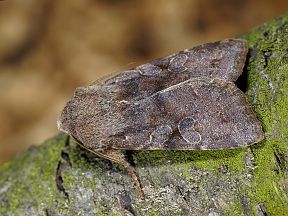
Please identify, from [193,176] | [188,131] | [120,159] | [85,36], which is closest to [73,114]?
[120,159]

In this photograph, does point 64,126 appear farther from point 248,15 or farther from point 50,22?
point 248,15

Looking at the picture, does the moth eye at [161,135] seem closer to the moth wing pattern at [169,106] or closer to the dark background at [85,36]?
the moth wing pattern at [169,106]

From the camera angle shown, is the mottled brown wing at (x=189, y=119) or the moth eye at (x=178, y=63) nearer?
the mottled brown wing at (x=189, y=119)

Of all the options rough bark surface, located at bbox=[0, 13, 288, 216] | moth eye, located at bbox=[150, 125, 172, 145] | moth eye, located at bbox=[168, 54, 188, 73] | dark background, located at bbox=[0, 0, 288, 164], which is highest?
dark background, located at bbox=[0, 0, 288, 164]

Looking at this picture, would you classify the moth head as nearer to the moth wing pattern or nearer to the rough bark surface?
the moth wing pattern

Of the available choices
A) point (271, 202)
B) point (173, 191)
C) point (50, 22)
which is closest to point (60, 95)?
point (50, 22)

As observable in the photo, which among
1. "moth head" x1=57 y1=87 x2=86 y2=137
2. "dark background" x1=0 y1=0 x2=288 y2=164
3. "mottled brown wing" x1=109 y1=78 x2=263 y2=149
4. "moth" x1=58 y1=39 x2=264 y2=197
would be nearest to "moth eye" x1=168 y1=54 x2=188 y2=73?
"moth" x1=58 y1=39 x2=264 y2=197

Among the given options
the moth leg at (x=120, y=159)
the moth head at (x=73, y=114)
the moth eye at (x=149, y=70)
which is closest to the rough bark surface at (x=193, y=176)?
the moth leg at (x=120, y=159)
